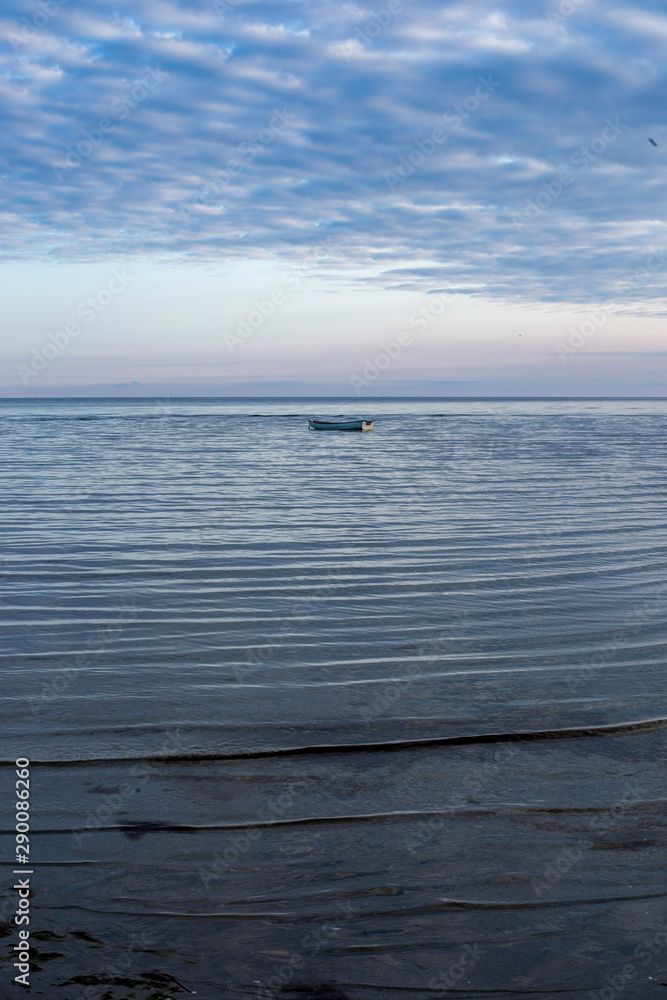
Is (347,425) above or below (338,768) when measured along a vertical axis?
above

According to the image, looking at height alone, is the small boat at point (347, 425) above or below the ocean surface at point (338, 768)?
above

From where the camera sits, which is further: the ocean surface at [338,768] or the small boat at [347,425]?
the small boat at [347,425]

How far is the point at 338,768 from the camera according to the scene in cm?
606

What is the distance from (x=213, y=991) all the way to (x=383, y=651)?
528 cm

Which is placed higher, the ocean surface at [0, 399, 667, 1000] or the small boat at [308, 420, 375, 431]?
the small boat at [308, 420, 375, 431]

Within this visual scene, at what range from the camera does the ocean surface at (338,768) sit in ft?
13.2

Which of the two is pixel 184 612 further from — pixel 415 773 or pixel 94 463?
pixel 94 463

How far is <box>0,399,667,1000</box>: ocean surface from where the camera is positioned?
4.01 m

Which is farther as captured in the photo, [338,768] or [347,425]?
[347,425]

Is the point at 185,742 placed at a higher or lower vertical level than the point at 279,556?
lower

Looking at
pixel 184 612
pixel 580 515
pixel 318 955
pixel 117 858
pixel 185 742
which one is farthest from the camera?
pixel 580 515

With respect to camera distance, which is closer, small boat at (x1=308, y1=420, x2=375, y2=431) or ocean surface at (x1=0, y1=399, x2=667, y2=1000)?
ocean surface at (x1=0, y1=399, x2=667, y2=1000)

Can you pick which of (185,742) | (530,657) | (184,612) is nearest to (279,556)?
(184,612)

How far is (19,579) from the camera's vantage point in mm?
12078
